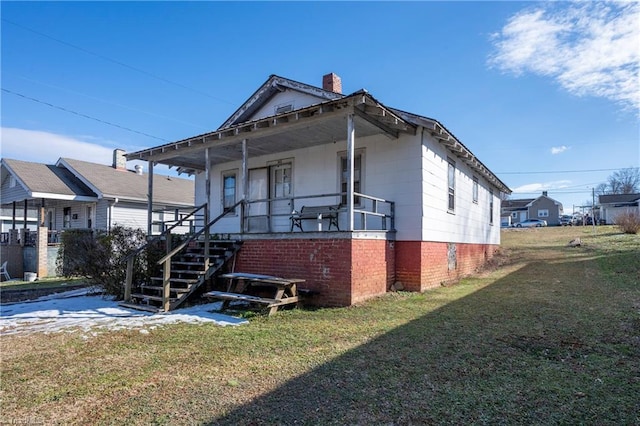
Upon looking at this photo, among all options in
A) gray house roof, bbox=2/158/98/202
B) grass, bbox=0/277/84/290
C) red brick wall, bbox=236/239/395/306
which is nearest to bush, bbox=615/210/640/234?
red brick wall, bbox=236/239/395/306

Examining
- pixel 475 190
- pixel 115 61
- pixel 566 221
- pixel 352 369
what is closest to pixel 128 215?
pixel 115 61

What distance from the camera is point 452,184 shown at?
12383 mm

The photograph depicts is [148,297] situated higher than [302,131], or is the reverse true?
[302,131]

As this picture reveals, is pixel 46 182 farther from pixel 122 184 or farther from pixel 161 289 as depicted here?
pixel 161 289

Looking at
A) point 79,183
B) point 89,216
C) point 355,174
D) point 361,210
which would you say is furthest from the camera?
point 89,216

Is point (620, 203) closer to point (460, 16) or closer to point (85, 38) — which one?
point (460, 16)

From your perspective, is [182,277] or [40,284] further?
[40,284]

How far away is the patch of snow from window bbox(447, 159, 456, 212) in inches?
309

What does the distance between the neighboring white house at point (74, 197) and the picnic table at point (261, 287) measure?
11616 mm

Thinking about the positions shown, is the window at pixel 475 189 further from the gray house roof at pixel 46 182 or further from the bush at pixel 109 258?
the gray house roof at pixel 46 182

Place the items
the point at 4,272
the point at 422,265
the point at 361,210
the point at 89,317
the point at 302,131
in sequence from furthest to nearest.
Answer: the point at 4,272
the point at 302,131
the point at 422,265
the point at 361,210
the point at 89,317

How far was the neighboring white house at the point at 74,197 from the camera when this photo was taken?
18594 millimetres

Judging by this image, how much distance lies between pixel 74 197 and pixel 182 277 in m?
13.8

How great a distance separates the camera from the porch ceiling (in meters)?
8.20
